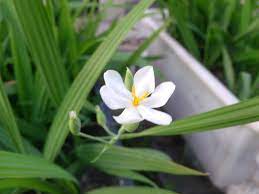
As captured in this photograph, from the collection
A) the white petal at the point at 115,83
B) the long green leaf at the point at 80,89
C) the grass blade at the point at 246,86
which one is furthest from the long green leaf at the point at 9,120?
the grass blade at the point at 246,86

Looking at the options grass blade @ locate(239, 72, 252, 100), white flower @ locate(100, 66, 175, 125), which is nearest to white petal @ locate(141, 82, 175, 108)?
white flower @ locate(100, 66, 175, 125)

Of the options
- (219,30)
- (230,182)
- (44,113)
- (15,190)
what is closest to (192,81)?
(219,30)

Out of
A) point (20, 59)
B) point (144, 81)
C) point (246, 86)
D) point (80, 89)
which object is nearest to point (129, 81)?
point (144, 81)

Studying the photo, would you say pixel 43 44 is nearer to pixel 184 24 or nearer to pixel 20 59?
pixel 20 59

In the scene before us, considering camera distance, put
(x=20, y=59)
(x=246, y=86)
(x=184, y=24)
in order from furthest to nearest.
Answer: (x=184, y=24) → (x=246, y=86) → (x=20, y=59)

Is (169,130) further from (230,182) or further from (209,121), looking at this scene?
(230,182)

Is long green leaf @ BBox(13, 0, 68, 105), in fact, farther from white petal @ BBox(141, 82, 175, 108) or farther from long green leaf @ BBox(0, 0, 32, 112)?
white petal @ BBox(141, 82, 175, 108)
